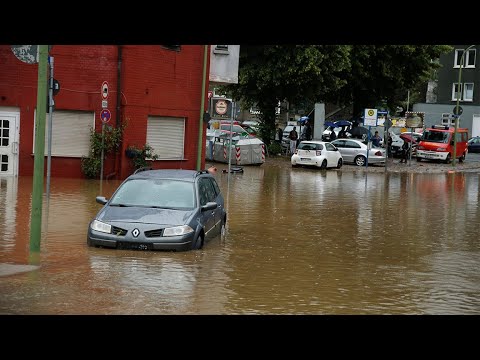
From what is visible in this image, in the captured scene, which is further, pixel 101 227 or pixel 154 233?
pixel 101 227

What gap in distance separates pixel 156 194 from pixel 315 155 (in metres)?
30.0

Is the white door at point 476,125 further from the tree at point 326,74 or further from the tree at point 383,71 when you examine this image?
the tree at point 383,71

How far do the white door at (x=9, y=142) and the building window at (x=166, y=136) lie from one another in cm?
491

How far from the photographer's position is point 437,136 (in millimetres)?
54562

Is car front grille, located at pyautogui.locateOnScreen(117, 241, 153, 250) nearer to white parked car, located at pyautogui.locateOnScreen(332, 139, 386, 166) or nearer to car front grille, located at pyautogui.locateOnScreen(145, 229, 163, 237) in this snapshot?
car front grille, located at pyautogui.locateOnScreen(145, 229, 163, 237)

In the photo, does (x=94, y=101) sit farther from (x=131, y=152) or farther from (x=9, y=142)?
(x=9, y=142)

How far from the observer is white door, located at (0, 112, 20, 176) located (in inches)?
1145

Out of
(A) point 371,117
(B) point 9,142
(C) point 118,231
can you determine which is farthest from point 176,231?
(A) point 371,117

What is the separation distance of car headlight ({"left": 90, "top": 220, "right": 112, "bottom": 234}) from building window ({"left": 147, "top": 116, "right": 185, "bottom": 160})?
16.7 m

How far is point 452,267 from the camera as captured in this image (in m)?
15.1

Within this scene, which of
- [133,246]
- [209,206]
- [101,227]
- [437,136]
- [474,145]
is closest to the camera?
[133,246]

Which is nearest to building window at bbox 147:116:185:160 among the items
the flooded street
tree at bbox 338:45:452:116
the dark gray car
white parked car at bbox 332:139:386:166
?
the flooded street
